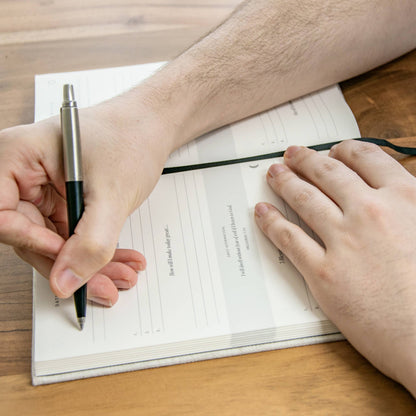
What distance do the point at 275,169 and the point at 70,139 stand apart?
0.29 m

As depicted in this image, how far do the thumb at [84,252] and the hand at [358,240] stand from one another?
0.73 ft

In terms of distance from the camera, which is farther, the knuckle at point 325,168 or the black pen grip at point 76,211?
the knuckle at point 325,168

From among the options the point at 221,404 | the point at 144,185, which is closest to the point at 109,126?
the point at 144,185

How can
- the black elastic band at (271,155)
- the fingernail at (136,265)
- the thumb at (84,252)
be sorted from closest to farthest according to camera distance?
the thumb at (84,252)
the fingernail at (136,265)
the black elastic band at (271,155)

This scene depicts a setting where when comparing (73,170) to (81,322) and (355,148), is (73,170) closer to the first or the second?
(81,322)

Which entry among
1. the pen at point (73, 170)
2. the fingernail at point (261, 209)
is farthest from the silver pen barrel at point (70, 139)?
the fingernail at point (261, 209)

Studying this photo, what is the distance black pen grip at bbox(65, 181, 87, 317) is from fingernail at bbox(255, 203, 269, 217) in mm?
240

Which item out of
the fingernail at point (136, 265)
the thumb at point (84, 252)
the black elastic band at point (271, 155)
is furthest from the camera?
the black elastic band at point (271, 155)

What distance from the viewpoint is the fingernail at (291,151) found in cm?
74

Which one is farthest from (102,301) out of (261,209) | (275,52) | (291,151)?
(275,52)

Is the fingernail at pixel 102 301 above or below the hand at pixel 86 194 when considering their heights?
below

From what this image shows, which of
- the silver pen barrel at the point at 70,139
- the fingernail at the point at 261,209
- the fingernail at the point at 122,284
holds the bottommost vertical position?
the fingernail at the point at 122,284

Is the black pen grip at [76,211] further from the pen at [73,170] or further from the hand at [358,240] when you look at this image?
the hand at [358,240]

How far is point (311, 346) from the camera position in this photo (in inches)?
24.0
